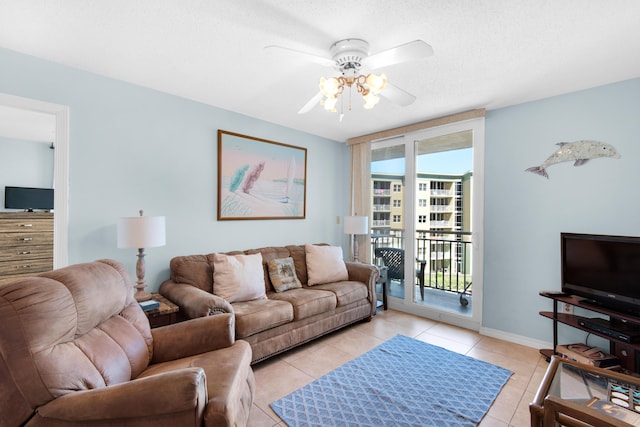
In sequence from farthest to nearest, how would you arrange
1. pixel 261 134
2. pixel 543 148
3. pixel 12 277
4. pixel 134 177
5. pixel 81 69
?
1. pixel 12 277
2. pixel 261 134
3. pixel 543 148
4. pixel 134 177
5. pixel 81 69

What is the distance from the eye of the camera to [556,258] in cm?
274

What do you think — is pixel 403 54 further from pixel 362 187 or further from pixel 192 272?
pixel 362 187

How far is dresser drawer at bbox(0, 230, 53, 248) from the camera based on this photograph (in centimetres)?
388

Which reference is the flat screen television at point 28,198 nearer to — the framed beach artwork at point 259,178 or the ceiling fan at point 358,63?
the framed beach artwork at point 259,178

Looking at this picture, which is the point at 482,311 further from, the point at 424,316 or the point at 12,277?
the point at 12,277

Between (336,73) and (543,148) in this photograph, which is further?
(543,148)

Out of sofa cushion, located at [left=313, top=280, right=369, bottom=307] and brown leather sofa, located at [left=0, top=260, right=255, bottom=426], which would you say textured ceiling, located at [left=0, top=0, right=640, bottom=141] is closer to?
brown leather sofa, located at [left=0, top=260, right=255, bottom=426]

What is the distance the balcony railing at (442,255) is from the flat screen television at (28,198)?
199 inches

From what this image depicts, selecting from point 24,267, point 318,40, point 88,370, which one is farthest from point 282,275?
point 24,267

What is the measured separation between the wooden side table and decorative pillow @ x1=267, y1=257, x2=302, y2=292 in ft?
3.45

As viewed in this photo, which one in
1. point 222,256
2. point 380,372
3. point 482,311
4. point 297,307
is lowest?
point 380,372

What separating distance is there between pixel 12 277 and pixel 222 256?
353 cm

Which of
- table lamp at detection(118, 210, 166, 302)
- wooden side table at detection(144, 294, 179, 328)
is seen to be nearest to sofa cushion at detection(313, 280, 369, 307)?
wooden side table at detection(144, 294, 179, 328)

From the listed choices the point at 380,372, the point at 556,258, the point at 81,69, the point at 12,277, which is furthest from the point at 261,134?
the point at 12,277
